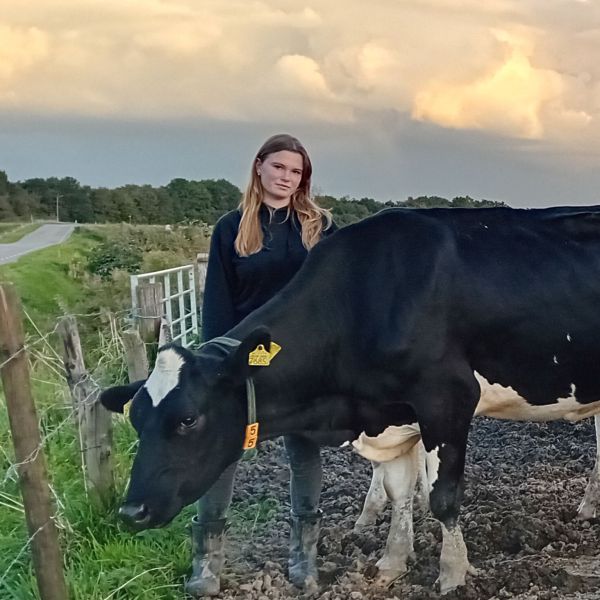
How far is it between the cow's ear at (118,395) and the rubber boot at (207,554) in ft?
2.83

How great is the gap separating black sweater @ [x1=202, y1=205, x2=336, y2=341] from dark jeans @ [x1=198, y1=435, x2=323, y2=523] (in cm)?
77

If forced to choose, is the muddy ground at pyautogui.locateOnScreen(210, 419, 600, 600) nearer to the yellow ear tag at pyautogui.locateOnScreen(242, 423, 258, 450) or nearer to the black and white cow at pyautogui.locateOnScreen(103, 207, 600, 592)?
the black and white cow at pyautogui.locateOnScreen(103, 207, 600, 592)

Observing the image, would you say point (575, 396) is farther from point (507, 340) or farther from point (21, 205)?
point (21, 205)

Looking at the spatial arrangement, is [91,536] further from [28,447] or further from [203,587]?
[28,447]

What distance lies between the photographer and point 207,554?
177 inches

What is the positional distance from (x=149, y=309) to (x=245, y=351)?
435 centimetres

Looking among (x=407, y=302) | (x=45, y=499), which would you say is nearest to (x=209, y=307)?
(x=407, y=302)

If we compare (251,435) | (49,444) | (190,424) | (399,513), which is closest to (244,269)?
(251,435)

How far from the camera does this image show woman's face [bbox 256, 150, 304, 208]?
4441 millimetres

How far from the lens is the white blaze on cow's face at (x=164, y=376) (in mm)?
3791

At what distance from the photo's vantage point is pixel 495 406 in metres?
4.76

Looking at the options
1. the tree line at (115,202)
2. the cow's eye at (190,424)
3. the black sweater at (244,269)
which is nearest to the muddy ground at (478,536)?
the cow's eye at (190,424)

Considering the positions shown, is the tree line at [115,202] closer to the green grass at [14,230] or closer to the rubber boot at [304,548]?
the green grass at [14,230]

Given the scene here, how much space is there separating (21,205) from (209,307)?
51.0m
